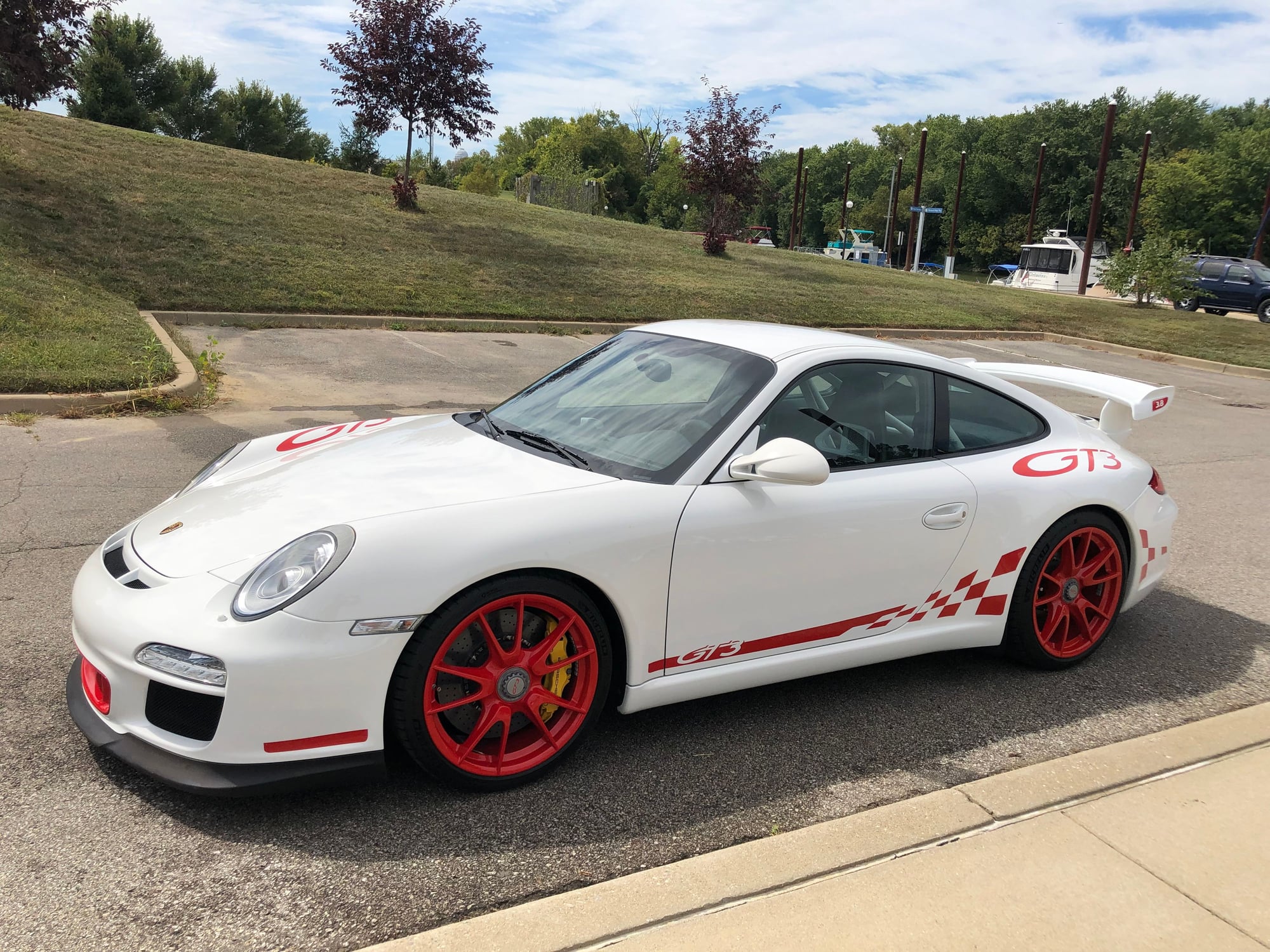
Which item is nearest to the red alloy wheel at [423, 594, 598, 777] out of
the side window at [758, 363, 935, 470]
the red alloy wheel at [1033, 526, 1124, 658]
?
the side window at [758, 363, 935, 470]

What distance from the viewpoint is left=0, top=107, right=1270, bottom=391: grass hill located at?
11430 millimetres

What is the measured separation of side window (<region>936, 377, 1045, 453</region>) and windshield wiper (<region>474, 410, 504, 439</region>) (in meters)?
1.74

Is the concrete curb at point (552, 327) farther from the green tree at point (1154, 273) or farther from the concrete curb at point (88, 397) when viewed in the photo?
the green tree at point (1154, 273)

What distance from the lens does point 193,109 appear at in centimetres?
4941

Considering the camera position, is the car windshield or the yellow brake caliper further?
the car windshield

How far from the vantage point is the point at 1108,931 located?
243 cm

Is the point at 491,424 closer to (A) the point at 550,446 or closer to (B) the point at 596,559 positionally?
(A) the point at 550,446

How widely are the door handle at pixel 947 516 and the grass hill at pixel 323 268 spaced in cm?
754

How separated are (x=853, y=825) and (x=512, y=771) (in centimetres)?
104

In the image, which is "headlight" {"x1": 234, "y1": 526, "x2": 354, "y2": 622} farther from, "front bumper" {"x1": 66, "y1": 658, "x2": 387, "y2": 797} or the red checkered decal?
the red checkered decal

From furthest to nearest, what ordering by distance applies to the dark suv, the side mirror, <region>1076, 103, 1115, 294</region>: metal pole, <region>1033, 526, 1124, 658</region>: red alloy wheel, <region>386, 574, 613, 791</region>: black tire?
<region>1076, 103, 1115, 294</region>: metal pole → the dark suv → <region>1033, 526, 1124, 658</region>: red alloy wheel → the side mirror → <region>386, 574, 613, 791</region>: black tire

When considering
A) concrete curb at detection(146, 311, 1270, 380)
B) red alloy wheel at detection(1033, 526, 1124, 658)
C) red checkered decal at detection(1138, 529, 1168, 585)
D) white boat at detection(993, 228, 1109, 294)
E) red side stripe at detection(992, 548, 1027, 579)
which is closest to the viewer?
red side stripe at detection(992, 548, 1027, 579)

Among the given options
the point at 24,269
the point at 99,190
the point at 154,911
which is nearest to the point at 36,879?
the point at 154,911

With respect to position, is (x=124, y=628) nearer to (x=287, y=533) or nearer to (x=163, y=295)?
(x=287, y=533)
